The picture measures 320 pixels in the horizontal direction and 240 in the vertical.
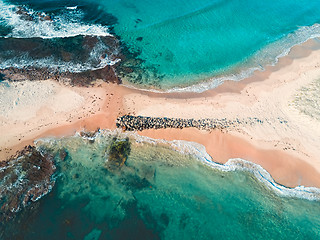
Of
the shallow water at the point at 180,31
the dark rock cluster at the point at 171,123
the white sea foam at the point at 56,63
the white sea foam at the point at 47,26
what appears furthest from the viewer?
the white sea foam at the point at 47,26

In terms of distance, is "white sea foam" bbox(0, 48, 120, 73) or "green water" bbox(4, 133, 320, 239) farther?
"white sea foam" bbox(0, 48, 120, 73)

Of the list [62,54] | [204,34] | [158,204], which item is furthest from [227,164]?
[62,54]

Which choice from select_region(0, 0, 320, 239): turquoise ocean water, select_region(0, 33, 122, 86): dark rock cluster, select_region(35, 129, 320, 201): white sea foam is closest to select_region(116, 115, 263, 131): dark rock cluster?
select_region(35, 129, 320, 201): white sea foam

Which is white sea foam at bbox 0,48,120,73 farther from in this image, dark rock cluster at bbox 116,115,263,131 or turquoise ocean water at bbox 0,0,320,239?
dark rock cluster at bbox 116,115,263,131

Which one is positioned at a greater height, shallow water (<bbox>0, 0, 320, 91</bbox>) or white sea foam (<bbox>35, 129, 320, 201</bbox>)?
shallow water (<bbox>0, 0, 320, 91</bbox>)

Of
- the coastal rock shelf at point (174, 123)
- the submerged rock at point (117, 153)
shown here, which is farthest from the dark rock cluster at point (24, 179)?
the coastal rock shelf at point (174, 123)

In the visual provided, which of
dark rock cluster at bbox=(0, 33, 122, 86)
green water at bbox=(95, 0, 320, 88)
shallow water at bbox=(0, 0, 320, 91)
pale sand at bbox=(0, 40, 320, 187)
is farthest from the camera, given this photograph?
green water at bbox=(95, 0, 320, 88)

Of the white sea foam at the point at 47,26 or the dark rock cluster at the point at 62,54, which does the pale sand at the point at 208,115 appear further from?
the white sea foam at the point at 47,26

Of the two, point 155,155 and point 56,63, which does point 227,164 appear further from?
point 56,63

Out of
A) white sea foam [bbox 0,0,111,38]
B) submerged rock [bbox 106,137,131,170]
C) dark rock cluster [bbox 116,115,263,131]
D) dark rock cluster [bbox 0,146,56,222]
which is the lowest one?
dark rock cluster [bbox 0,146,56,222]

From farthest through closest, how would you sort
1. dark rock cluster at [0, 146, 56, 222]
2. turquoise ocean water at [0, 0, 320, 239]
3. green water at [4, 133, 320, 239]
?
dark rock cluster at [0, 146, 56, 222]
turquoise ocean water at [0, 0, 320, 239]
green water at [4, 133, 320, 239]
